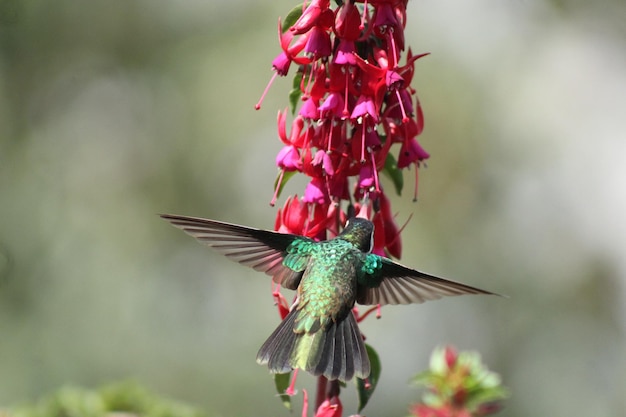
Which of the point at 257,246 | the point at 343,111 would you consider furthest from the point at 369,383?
the point at 343,111

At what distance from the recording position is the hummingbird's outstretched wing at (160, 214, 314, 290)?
141 centimetres

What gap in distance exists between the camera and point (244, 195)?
4.89m

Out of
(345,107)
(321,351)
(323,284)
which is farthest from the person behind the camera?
(323,284)

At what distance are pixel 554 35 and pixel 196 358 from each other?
9.06ft

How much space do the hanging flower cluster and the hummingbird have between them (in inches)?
2.1

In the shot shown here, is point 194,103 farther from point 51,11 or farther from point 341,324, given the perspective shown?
point 341,324

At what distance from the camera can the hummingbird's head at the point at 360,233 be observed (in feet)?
4.55

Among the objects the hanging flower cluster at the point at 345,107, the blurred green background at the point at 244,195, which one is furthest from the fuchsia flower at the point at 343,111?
the blurred green background at the point at 244,195

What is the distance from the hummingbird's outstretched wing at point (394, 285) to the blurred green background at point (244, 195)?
9.51 feet

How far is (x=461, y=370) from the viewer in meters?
1.66

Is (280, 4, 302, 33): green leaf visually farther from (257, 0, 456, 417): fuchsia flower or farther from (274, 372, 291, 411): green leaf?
(274, 372, 291, 411): green leaf

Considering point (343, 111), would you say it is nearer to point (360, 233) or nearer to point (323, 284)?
point (360, 233)

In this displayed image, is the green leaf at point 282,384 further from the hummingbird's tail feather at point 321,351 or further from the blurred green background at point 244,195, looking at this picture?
the blurred green background at point 244,195

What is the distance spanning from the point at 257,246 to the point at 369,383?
0.30 m
